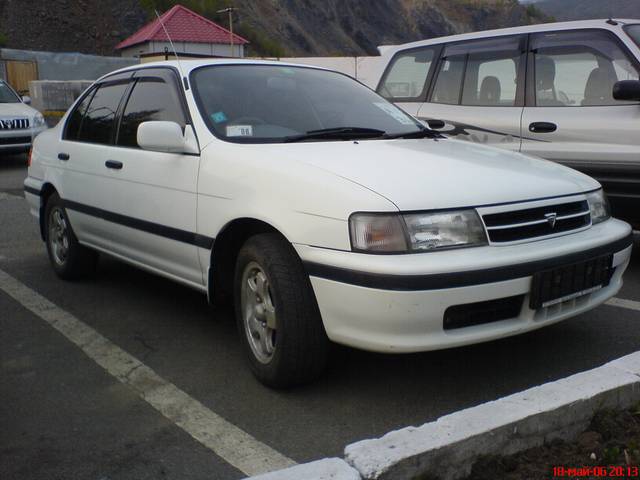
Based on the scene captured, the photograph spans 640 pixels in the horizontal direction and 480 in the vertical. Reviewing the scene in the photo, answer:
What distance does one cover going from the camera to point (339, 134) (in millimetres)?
4074

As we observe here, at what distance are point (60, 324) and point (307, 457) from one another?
2.30 metres

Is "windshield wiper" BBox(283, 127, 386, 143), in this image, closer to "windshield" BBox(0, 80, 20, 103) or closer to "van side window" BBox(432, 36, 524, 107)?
"van side window" BBox(432, 36, 524, 107)

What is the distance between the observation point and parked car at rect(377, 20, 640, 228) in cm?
532

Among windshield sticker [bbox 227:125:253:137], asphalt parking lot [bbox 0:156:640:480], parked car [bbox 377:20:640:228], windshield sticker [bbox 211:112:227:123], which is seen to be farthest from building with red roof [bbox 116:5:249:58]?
windshield sticker [bbox 227:125:253:137]

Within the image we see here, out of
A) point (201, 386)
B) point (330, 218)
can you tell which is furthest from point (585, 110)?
point (201, 386)

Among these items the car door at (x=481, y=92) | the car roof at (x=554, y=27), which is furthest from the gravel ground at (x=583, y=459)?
the car roof at (x=554, y=27)

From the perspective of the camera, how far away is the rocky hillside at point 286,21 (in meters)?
45.0

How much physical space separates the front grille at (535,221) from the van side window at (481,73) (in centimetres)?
259

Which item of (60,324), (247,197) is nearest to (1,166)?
(60,324)

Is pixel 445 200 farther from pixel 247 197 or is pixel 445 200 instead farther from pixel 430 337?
pixel 247 197

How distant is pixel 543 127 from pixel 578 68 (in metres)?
0.51

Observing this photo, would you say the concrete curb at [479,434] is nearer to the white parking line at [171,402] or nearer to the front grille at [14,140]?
the white parking line at [171,402]

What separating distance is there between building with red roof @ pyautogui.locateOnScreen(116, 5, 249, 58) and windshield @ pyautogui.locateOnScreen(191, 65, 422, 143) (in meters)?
41.8

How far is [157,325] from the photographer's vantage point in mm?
4590
